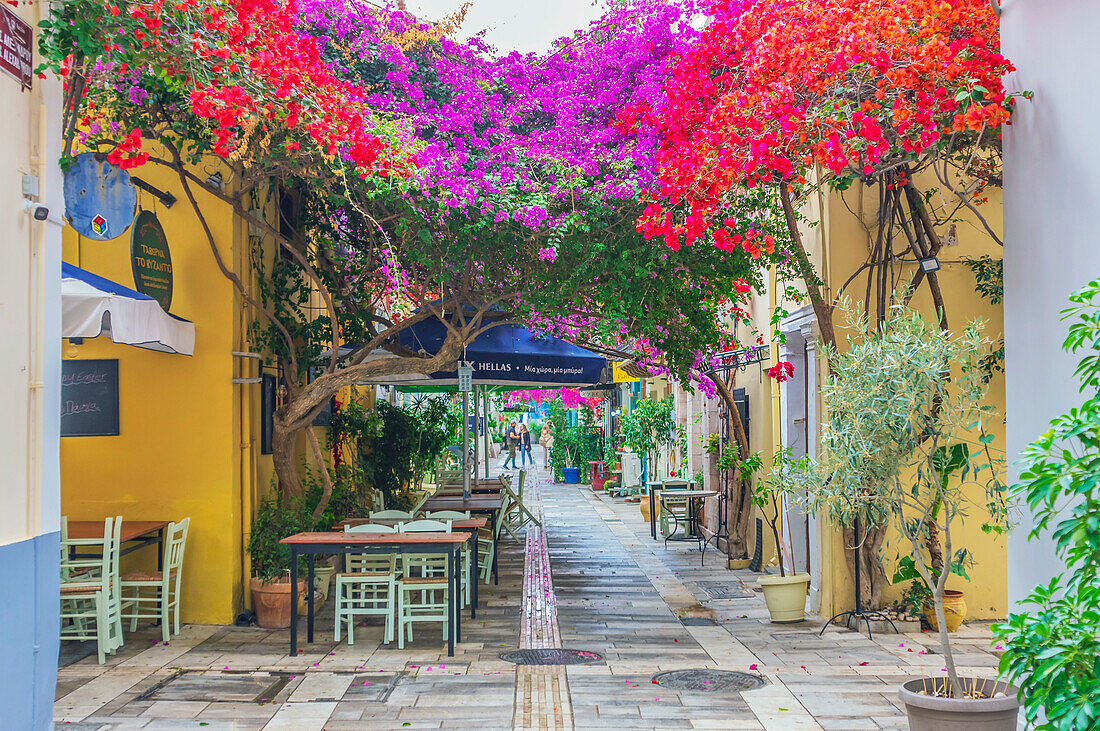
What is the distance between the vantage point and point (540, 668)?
6727mm

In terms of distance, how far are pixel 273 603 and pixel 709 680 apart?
392cm

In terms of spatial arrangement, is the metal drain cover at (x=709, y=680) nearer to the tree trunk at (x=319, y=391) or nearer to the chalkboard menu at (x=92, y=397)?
the tree trunk at (x=319, y=391)

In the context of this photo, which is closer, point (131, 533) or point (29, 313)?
point (29, 313)

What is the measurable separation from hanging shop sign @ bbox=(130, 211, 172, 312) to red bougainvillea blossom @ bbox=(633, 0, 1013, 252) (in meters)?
4.10

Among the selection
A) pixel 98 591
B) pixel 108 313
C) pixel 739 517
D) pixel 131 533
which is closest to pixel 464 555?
pixel 131 533

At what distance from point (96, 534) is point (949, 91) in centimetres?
701

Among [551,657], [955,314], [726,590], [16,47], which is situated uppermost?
[16,47]

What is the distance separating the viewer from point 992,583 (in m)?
8.48

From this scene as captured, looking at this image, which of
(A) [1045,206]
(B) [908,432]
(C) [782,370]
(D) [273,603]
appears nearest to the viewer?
(A) [1045,206]

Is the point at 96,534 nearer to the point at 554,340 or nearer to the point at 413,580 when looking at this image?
the point at 413,580

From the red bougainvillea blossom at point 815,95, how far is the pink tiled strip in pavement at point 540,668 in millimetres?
3357

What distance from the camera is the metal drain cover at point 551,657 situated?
692cm

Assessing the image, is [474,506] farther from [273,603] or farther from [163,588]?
[163,588]

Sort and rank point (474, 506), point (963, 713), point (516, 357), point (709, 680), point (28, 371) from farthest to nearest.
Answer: point (474, 506)
point (516, 357)
point (709, 680)
point (28, 371)
point (963, 713)
